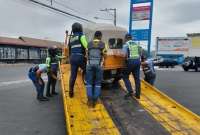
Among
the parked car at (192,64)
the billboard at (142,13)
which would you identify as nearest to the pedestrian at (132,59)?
the billboard at (142,13)

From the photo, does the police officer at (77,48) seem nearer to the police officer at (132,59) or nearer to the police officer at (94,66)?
the police officer at (94,66)

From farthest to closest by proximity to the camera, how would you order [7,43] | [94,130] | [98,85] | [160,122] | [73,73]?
[7,43] < [73,73] < [98,85] < [160,122] < [94,130]

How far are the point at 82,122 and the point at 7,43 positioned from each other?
46.6 m

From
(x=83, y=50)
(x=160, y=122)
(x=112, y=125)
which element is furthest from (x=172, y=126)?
(x=83, y=50)

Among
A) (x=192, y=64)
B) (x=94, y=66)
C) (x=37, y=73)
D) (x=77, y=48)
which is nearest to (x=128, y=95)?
(x=94, y=66)

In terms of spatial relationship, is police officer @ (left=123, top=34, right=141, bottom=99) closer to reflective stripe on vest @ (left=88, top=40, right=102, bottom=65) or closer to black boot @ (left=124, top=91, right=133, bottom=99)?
black boot @ (left=124, top=91, right=133, bottom=99)

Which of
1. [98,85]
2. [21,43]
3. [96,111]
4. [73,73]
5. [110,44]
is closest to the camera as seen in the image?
[96,111]

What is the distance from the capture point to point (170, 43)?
54.1m

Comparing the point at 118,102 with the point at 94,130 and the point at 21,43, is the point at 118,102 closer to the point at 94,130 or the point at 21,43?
the point at 94,130

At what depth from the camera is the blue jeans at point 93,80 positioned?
970 centimetres

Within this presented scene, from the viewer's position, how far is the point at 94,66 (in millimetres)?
9820

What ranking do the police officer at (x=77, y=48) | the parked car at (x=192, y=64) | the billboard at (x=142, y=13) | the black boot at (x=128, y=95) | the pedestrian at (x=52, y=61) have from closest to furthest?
the police officer at (x=77, y=48) < the black boot at (x=128, y=95) < the pedestrian at (x=52, y=61) < the billboard at (x=142, y=13) < the parked car at (x=192, y=64)

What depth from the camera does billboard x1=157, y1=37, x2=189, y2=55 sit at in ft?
174

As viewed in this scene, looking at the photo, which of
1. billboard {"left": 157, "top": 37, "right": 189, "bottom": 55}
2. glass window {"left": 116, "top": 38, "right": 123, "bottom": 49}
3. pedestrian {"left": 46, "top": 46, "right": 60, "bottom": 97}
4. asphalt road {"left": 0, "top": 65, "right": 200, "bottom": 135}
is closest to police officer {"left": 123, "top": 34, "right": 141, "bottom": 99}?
glass window {"left": 116, "top": 38, "right": 123, "bottom": 49}
